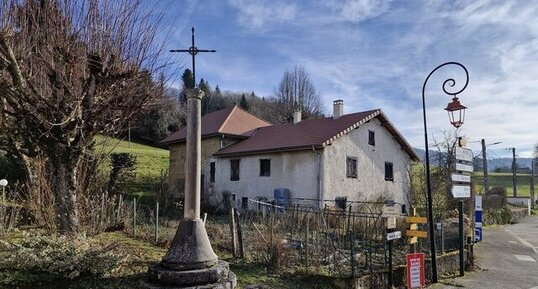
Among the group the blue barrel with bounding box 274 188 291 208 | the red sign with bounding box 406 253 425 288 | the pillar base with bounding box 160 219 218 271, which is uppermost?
the blue barrel with bounding box 274 188 291 208

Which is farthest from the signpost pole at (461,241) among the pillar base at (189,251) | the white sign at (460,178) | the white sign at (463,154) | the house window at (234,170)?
the house window at (234,170)

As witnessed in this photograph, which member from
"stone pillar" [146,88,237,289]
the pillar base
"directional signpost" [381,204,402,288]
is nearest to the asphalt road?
"directional signpost" [381,204,402,288]

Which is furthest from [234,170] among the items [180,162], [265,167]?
[180,162]

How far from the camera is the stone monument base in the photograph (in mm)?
6316

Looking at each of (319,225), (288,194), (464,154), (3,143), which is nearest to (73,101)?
(319,225)

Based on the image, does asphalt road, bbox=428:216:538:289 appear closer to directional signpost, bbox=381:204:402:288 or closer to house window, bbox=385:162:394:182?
directional signpost, bbox=381:204:402:288

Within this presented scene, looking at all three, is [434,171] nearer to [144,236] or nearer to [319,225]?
[319,225]

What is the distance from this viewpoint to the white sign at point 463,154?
10.2 m

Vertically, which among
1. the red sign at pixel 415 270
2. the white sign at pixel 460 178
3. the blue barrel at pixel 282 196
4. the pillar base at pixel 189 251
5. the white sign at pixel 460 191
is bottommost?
the red sign at pixel 415 270

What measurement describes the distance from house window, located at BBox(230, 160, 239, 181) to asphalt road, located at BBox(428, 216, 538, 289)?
44.4 feet

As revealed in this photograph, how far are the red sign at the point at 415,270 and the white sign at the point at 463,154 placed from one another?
8.88ft

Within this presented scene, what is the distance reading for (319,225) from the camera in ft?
34.2

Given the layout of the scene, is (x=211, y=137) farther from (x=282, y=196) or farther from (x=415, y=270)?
(x=415, y=270)

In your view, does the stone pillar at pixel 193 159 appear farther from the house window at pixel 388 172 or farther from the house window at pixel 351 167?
the house window at pixel 388 172
